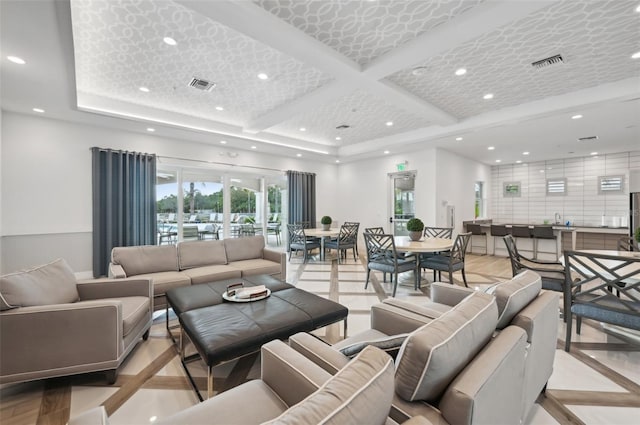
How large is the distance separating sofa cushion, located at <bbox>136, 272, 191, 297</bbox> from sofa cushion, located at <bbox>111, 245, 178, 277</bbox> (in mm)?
121

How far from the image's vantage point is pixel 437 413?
0.93 m

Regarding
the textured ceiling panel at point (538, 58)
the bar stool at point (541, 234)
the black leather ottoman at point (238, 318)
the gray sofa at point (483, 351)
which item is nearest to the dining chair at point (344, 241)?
the textured ceiling panel at point (538, 58)

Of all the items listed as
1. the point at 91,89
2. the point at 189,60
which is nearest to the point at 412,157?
the point at 189,60

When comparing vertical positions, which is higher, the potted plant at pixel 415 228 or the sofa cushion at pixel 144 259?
the potted plant at pixel 415 228

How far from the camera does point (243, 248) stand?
409 cm

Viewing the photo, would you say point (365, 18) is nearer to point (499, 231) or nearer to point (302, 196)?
point (302, 196)

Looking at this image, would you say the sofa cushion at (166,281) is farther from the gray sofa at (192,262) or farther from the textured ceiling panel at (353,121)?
the textured ceiling panel at (353,121)

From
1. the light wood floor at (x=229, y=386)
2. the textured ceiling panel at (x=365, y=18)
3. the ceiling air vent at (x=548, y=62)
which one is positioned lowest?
the light wood floor at (x=229, y=386)

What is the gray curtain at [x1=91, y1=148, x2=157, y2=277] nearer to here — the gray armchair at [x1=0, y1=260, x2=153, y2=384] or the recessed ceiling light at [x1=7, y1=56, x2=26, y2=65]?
the recessed ceiling light at [x1=7, y1=56, x2=26, y2=65]

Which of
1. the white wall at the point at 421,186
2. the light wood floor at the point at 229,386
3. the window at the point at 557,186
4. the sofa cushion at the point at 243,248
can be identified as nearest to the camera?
the light wood floor at the point at 229,386

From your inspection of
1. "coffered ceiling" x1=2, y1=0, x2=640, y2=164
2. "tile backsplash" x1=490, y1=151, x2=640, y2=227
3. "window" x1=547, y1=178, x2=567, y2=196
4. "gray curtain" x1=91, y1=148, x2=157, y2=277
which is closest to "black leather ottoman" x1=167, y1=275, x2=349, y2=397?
"coffered ceiling" x1=2, y1=0, x2=640, y2=164

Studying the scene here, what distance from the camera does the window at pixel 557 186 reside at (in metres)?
7.43

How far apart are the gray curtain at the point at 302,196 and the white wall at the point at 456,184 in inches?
133

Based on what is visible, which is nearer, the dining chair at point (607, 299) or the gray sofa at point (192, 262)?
the dining chair at point (607, 299)
